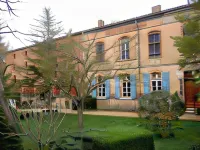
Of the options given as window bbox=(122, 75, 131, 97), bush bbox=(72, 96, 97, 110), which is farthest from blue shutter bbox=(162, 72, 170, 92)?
bush bbox=(72, 96, 97, 110)

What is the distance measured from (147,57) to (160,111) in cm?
942

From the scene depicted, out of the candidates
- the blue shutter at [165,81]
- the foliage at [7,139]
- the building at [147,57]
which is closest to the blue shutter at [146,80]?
the building at [147,57]

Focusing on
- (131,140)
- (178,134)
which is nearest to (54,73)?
(178,134)

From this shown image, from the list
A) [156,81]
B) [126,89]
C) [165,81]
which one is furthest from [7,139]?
[126,89]

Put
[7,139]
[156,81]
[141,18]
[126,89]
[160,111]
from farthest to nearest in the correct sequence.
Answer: [126,89] < [141,18] < [156,81] < [160,111] < [7,139]

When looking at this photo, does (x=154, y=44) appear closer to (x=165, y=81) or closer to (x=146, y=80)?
(x=146, y=80)

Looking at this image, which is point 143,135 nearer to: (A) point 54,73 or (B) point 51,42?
(A) point 54,73

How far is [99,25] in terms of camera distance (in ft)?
83.5

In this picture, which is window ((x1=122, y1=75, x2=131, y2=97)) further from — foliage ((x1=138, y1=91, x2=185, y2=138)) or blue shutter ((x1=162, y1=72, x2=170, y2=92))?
foliage ((x1=138, y1=91, x2=185, y2=138))

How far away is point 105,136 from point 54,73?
7.25 meters

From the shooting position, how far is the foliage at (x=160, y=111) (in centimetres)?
1034

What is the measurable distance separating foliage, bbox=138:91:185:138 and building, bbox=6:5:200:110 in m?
4.51

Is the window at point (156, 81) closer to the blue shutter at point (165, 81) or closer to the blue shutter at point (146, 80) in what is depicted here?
the blue shutter at point (146, 80)

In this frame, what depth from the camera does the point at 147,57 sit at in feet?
65.7
